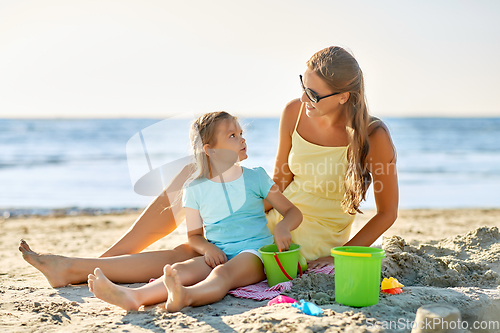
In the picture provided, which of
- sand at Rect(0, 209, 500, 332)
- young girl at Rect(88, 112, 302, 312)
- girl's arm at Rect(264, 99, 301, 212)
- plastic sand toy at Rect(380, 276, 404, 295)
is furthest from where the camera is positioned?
girl's arm at Rect(264, 99, 301, 212)

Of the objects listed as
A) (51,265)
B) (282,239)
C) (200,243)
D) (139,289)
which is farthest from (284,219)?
(51,265)

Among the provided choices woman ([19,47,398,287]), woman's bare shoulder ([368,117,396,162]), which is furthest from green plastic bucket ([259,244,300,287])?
woman's bare shoulder ([368,117,396,162])

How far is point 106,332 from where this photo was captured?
2.16m

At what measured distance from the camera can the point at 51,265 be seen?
2996 millimetres

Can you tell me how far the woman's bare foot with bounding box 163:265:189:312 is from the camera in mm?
2262

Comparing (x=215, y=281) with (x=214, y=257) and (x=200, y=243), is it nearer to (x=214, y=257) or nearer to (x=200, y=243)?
(x=214, y=257)

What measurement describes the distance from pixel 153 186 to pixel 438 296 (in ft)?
7.90

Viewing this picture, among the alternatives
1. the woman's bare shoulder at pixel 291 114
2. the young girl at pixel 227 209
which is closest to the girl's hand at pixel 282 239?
the young girl at pixel 227 209

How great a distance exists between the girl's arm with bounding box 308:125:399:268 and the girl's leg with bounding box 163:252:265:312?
1.75 ft

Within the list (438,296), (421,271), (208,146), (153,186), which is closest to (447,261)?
(421,271)

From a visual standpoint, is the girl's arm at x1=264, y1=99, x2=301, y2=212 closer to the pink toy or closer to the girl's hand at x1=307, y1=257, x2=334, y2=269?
the girl's hand at x1=307, y1=257, x2=334, y2=269

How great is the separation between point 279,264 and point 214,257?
447 mm

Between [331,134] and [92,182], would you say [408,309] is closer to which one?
[331,134]

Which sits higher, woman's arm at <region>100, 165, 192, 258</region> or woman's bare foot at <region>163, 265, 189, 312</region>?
woman's arm at <region>100, 165, 192, 258</region>
